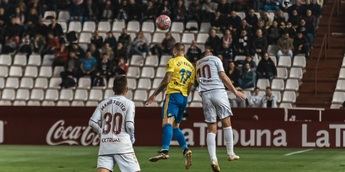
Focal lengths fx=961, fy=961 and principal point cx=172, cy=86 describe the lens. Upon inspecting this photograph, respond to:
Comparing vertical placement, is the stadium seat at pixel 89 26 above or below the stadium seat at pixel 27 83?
above

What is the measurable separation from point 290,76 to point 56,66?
848 cm

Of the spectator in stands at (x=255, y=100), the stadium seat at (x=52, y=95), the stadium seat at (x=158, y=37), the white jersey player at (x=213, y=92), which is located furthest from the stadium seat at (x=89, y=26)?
the white jersey player at (x=213, y=92)

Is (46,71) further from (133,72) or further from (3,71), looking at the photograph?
(133,72)

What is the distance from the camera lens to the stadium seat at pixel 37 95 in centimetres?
3397

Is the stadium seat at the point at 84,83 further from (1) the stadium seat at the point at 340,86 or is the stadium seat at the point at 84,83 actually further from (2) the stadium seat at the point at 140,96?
(1) the stadium seat at the point at 340,86

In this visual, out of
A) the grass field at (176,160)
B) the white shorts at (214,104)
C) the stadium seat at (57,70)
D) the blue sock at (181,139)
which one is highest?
the stadium seat at (57,70)

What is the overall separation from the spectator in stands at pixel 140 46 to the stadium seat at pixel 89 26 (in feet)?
8.04

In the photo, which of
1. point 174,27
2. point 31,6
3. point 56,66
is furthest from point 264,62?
point 31,6

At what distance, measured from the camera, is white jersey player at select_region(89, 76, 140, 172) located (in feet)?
40.1

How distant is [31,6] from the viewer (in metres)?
36.8

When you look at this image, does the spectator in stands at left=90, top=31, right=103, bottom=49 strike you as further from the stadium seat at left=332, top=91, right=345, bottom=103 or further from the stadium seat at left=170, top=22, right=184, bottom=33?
the stadium seat at left=332, top=91, right=345, bottom=103

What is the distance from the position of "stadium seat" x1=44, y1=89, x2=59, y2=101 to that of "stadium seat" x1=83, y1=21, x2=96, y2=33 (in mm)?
3146

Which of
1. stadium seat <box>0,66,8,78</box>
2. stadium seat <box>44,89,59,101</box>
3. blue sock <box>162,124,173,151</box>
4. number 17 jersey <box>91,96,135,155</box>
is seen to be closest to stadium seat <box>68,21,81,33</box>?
stadium seat <box>0,66,8,78</box>

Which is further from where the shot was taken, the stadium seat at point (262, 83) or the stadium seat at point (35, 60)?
the stadium seat at point (35, 60)
